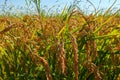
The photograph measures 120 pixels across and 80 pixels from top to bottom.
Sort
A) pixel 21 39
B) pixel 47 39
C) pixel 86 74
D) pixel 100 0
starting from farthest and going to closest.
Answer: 1. pixel 100 0
2. pixel 47 39
3. pixel 21 39
4. pixel 86 74

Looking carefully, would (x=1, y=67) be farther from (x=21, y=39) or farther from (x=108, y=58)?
(x=108, y=58)

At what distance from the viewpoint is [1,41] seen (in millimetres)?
1669

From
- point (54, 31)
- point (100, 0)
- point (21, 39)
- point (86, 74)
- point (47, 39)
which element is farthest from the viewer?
point (100, 0)

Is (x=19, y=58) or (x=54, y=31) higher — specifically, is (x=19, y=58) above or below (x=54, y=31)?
below

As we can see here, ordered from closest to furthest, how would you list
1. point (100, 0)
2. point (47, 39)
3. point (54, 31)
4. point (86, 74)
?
point (86, 74) < point (47, 39) < point (54, 31) < point (100, 0)

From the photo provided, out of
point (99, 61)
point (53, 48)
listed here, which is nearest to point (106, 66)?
point (99, 61)

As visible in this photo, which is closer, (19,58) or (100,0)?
(19,58)

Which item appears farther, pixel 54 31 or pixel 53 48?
pixel 54 31

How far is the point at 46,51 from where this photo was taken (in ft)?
5.16

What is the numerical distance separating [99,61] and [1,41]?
0.54 m

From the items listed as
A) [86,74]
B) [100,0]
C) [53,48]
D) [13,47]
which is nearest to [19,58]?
[13,47]

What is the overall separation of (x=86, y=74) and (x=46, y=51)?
252mm

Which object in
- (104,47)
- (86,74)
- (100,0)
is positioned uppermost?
(100,0)

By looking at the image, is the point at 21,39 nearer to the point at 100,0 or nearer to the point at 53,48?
the point at 53,48
